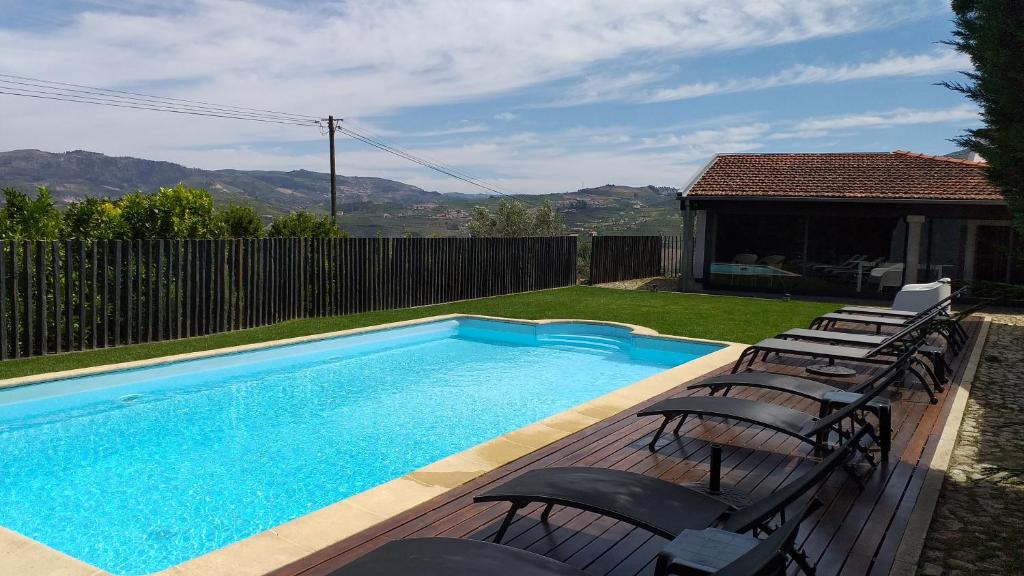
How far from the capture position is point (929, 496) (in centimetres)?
414

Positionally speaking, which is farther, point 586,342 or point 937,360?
point 586,342

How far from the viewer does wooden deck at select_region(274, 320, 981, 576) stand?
10.9 ft

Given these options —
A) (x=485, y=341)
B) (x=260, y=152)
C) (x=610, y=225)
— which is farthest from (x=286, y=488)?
(x=610, y=225)

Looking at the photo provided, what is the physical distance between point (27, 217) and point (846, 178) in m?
19.5

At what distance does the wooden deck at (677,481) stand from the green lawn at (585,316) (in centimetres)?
565

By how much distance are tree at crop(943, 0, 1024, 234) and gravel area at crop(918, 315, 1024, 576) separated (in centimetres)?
141

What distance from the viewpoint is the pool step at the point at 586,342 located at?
38.5 feet

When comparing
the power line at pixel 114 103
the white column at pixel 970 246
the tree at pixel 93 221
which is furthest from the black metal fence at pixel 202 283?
the power line at pixel 114 103

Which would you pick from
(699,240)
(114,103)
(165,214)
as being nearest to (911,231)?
(699,240)

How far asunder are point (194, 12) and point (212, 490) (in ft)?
40.4

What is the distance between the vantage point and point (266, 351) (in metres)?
9.73

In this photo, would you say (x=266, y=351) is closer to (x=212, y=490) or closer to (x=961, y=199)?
(x=212, y=490)

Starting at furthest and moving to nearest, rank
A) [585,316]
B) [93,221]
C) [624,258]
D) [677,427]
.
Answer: [624,258] < [585,316] < [93,221] < [677,427]

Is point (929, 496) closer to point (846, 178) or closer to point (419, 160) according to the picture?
point (846, 178)
